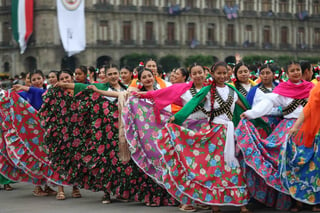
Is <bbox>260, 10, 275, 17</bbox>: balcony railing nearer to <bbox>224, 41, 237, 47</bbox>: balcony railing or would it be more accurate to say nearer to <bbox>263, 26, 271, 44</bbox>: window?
<bbox>263, 26, 271, 44</bbox>: window

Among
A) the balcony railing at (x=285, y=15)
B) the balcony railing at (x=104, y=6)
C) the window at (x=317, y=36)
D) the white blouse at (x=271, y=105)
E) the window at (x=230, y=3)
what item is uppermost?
the window at (x=230, y=3)

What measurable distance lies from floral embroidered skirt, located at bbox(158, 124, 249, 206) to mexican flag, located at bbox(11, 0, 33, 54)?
1660 inches

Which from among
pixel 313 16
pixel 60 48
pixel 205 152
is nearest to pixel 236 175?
pixel 205 152

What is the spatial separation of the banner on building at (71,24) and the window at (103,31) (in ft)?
28.6

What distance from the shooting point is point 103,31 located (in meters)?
56.1

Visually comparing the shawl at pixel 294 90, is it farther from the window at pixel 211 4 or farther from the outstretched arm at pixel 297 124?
the window at pixel 211 4

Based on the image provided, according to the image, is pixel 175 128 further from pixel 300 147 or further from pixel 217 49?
pixel 217 49

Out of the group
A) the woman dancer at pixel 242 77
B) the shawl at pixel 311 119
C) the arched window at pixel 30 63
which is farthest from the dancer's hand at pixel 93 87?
the arched window at pixel 30 63

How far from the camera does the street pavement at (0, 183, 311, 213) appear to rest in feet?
29.1

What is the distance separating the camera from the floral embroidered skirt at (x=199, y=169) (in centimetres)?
831

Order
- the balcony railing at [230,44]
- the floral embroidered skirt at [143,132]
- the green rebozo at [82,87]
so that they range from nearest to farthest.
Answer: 1. the floral embroidered skirt at [143,132]
2. the green rebozo at [82,87]
3. the balcony railing at [230,44]

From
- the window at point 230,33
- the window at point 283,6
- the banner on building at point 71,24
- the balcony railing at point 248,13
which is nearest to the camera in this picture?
the banner on building at point 71,24

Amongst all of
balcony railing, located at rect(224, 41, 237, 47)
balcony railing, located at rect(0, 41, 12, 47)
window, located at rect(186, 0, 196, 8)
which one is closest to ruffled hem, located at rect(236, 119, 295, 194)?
balcony railing, located at rect(0, 41, 12, 47)

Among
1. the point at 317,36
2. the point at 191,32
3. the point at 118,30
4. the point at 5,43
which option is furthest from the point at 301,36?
the point at 5,43
